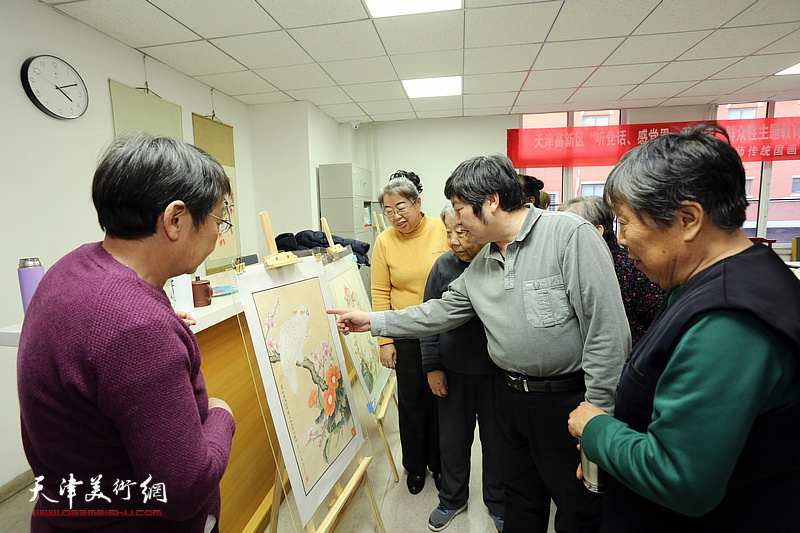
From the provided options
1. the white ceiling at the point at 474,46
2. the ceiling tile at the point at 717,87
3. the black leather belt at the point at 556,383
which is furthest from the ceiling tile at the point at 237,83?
the ceiling tile at the point at 717,87

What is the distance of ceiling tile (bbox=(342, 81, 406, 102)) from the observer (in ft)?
13.0

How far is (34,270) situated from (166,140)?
2.83ft

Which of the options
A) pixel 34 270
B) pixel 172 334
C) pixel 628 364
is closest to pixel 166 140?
pixel 172 334

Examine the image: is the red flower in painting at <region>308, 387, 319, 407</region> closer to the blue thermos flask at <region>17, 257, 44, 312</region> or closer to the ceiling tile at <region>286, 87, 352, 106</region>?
the blue thermos flask at <region>17, 257, 44, 312</region>

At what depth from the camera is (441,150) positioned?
5.61 meters

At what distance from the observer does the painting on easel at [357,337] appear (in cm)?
177

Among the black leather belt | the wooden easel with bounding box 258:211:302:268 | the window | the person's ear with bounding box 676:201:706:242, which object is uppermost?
the window

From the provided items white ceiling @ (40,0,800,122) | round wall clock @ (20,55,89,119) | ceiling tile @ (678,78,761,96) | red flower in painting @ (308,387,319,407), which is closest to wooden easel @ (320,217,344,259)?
red flower in painting @ (308,387,319,407)

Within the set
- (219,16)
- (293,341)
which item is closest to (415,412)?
(293,341)

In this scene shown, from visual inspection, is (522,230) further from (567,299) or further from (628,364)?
(628,364)

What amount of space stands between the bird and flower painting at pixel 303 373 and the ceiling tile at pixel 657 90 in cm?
455

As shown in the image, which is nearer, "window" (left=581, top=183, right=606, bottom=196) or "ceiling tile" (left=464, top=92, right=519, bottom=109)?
"ceiling tile" (left=464, top=92, right=519, bottom=109)

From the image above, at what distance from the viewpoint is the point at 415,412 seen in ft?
6.41

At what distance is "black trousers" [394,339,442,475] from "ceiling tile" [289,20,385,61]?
2244 millimetres
